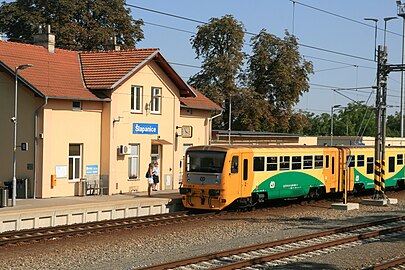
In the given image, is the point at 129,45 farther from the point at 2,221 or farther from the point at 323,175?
the point at 2,221

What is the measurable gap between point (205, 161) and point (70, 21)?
27162mm

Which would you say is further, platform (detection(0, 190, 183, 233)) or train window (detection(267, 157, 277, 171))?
train window (detection(267, 157, 277, 171))

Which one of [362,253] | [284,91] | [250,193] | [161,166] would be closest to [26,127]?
[161,166]

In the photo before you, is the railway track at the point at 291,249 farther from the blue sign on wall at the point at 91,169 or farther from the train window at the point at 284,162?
the blue sign on wall at the point at 91,169

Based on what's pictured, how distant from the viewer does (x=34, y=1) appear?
49.1 m

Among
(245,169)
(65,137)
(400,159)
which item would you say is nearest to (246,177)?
(245,169)

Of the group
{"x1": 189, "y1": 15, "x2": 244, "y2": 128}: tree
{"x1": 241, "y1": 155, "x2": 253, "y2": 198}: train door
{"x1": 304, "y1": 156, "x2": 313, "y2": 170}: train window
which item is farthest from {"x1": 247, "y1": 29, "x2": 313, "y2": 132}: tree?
{"x1": 241, "y1": 155, "x2": 253, "y2": 198}: train door

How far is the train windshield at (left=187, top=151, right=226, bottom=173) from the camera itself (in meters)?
24.4

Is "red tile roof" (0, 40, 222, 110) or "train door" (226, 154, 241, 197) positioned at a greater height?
"red tile roof" (0, 40, 222, 110)

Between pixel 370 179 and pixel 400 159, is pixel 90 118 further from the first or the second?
pixel 400 159

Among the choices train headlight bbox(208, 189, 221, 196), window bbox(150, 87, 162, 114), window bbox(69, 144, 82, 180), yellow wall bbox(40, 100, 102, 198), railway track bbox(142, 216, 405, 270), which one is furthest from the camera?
window bbox(150, 87, 162, 114)

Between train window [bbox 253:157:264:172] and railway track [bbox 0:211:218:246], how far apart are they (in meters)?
2.49

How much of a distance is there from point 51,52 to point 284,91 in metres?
28.8

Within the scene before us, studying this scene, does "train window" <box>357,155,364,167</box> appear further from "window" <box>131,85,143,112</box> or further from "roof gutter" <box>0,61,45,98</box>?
"roof gutter" <box>0,61,45,98</box>
